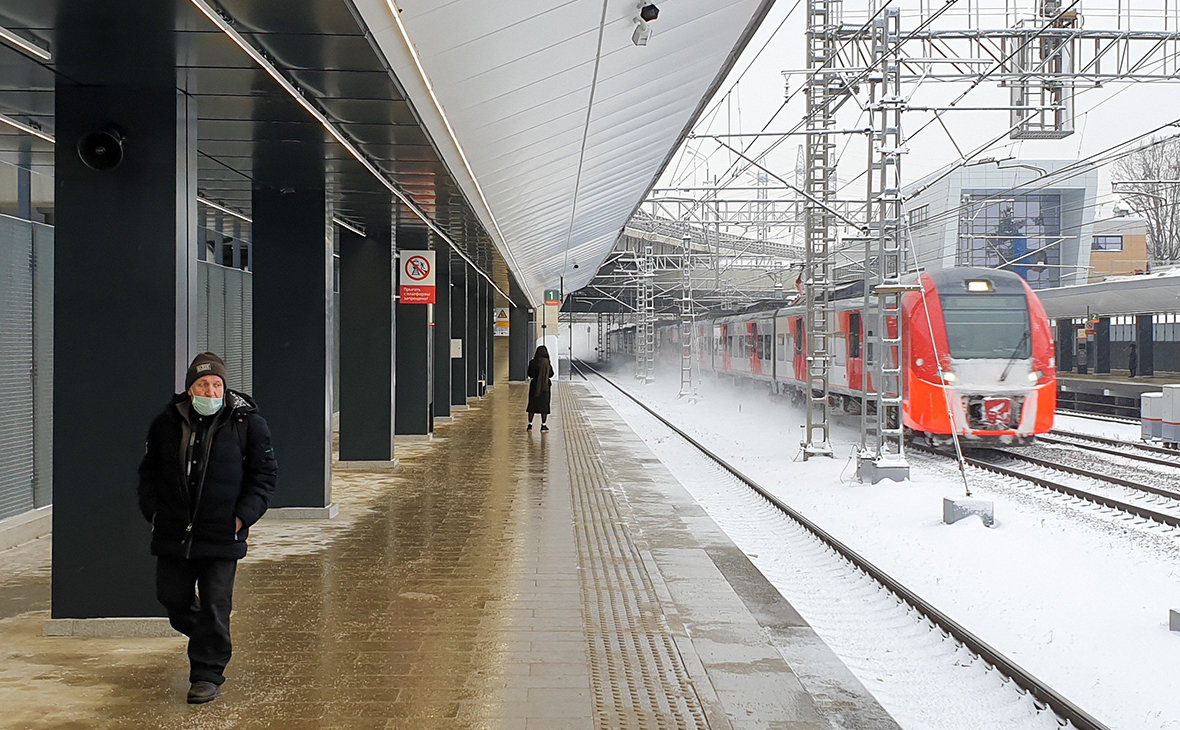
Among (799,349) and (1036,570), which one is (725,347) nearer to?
(799,349)

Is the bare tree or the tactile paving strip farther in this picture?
the bare tree

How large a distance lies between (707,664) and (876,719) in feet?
3.36

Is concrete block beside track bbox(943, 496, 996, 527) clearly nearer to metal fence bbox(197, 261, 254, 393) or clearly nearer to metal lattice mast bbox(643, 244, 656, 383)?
metal fence bbox(197, 261, 254, 393)

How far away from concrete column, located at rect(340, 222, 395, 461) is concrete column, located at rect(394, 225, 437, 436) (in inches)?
92.6

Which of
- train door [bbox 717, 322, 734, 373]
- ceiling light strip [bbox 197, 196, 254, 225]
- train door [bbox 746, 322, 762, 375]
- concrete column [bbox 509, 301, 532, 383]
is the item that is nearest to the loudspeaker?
ceiling light strip [bbox 197, 196, 254, 225]

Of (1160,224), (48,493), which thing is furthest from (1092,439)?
(1160,224)

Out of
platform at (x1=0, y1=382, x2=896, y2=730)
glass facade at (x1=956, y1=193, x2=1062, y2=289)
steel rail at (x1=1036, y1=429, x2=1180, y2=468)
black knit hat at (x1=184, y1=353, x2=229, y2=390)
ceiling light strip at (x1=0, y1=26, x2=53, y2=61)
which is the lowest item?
platform at (x1=0, y1=382, x2=896, y2=730)

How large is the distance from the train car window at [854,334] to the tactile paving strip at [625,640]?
9431 millimetres

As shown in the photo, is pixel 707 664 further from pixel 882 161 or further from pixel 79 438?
pixel 882 161

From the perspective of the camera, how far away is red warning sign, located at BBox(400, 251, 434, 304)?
16906mm

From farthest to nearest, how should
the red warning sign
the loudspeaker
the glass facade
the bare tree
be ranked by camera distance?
the glass facade < the bare tree < the red warning sign < the loudspeaker

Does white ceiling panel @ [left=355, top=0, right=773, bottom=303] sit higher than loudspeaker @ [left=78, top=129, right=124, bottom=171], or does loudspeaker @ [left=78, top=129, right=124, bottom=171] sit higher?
white ceiling panel @ [left=355, top=0, right=773, bottom=303]

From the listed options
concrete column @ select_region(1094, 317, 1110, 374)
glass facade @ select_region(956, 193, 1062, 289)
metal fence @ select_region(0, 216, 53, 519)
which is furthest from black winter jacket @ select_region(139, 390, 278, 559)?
glass facade @ select_region(956, 193, 1062, 289)

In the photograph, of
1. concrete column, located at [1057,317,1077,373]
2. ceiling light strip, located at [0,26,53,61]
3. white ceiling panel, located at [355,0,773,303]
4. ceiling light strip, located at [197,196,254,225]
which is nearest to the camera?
ceiling light strip, located at [0,26,53,61]
